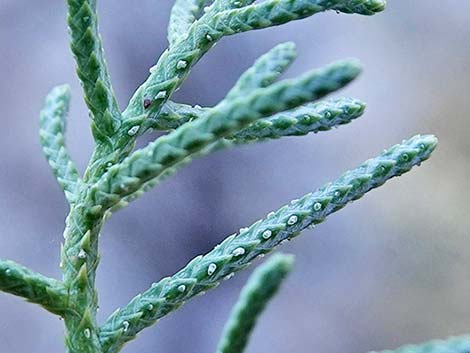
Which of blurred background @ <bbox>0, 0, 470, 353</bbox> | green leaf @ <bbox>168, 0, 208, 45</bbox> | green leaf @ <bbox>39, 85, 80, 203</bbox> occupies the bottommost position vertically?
blurred background @ <bbox>0, 0, 470, 353</bbox>

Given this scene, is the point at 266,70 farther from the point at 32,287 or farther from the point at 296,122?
the point at 32,287

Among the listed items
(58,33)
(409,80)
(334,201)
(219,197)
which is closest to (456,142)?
(409,80)

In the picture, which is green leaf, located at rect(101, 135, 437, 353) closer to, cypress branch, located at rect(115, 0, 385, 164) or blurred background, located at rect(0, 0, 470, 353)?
cypress branch, located at rect(115, 0, 385, 164)

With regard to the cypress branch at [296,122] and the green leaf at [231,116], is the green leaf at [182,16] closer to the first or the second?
the cypress branch at [296,122]

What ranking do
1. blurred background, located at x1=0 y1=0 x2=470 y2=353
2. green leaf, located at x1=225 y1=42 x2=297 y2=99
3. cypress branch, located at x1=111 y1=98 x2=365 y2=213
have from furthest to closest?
blurred background, located at x1=0 y1=0 x2=470 y2=353 < cypress branch, located at x1=111 y1=98 x2=365 y2=213 < green leaf, located at x1=225 y1=42 x2=297 y2=99

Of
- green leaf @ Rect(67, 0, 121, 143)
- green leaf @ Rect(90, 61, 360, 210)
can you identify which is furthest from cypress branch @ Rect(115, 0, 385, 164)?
green leaf @ Rect(90, 61, 360, 210)

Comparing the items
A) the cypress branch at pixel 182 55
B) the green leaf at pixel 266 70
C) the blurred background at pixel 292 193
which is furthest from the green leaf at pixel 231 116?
the blurred background at pixel 292 193

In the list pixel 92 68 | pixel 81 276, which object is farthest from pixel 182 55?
pixel 81 276
